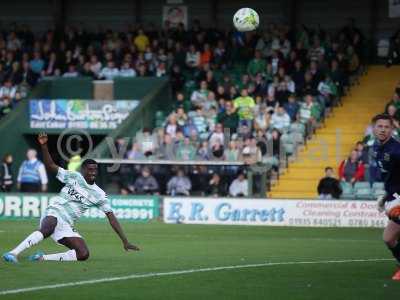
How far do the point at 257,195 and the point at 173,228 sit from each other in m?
3.58

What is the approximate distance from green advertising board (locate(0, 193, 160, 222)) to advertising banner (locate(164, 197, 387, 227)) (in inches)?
19.7

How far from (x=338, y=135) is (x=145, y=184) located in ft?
21.0

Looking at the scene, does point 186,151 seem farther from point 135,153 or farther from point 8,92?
point 8,92

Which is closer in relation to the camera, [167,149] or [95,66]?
[167,149]

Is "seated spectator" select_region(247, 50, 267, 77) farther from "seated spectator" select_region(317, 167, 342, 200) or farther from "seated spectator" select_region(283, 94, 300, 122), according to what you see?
"seated spectator" select_region(317, 167, 342, 200)

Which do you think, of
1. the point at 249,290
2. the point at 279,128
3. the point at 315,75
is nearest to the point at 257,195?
the point at 279,128

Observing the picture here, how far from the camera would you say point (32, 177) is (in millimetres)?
30328

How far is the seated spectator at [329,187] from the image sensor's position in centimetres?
2733

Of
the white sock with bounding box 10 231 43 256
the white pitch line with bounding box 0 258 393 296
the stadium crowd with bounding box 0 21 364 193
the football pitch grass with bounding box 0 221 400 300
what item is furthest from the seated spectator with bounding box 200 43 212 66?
the white sock with bounding box 10 231 43 256

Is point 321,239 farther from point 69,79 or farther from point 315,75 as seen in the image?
point 69,79

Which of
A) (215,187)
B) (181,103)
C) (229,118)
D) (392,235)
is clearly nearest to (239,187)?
(215,187)

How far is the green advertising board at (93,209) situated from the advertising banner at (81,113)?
20.2 ft

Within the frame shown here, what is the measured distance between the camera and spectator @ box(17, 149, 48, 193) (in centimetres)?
3022

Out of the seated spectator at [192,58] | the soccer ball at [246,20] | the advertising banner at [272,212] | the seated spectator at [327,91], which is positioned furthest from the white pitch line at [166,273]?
the seated spectator at [192,58]
